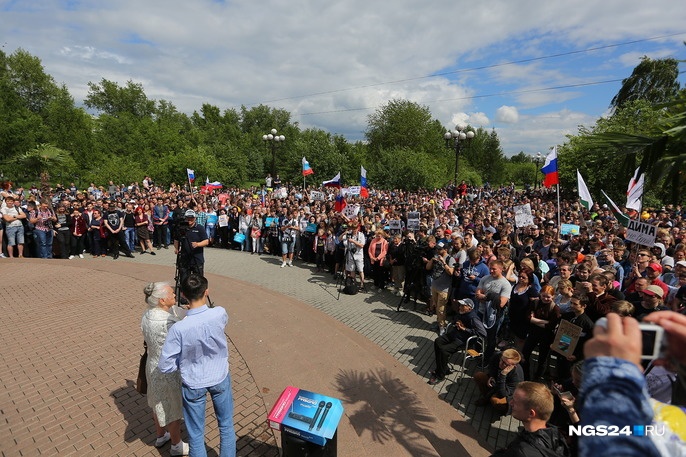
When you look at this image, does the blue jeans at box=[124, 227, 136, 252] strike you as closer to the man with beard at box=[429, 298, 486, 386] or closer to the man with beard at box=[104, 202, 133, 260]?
the man with beard at box=[104, 202, 133, 260]

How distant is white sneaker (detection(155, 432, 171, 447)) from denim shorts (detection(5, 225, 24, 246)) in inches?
443

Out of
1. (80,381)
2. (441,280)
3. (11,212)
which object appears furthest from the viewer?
(11,212)

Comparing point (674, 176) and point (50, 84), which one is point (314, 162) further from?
point (674, 176)

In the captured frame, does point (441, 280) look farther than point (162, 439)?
Yes

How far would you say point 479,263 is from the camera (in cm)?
705

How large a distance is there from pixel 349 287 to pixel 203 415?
21.9ft

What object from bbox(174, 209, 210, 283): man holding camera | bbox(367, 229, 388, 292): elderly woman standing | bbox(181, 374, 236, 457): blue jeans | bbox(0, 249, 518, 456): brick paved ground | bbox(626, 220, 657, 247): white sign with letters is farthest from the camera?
bbox(367, 229, 388, 292): elderly woman standing

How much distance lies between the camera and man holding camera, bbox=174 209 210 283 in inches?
301

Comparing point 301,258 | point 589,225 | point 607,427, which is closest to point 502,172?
point 589,225

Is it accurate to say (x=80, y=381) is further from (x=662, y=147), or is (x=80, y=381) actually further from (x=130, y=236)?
(x=130, y=236)

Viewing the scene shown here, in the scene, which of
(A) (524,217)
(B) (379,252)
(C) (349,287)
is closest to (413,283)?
(B) (379,252)

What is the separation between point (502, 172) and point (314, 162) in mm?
50896

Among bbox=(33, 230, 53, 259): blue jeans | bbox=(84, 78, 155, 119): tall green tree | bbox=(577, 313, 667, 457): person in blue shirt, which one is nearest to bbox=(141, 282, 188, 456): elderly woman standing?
bbox=(577, 313, 667, 457): person in blue shirt

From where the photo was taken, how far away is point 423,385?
18.0 ft
